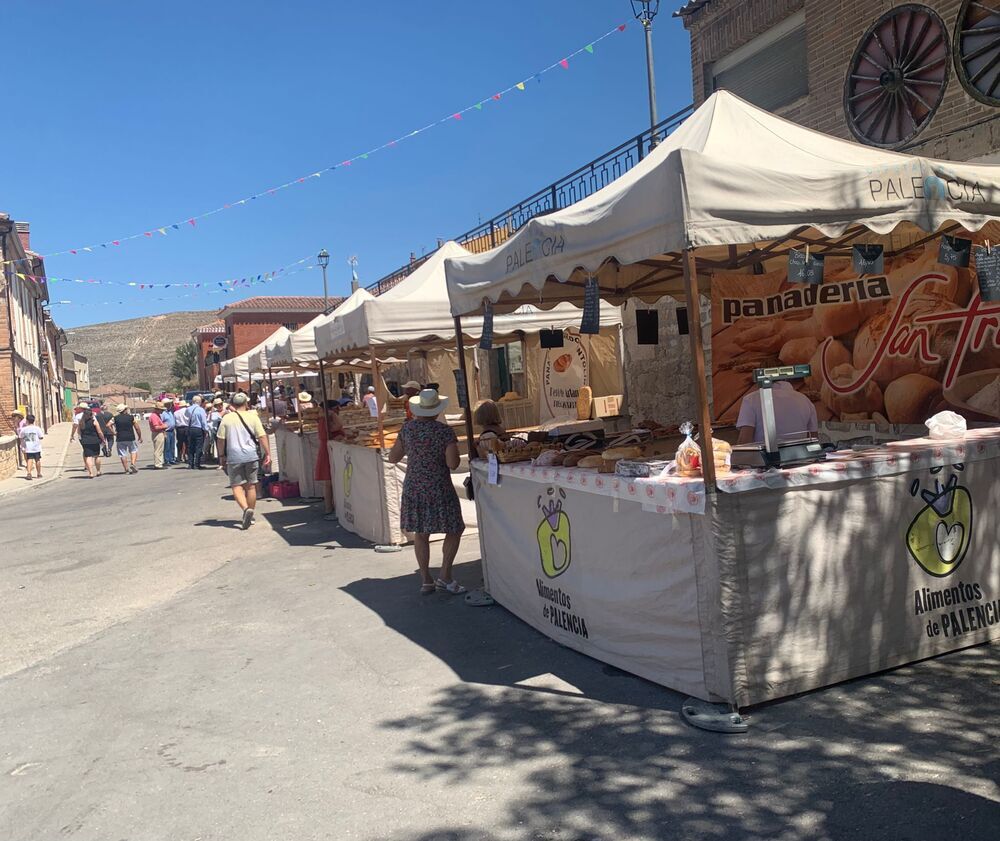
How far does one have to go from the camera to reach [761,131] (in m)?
4.61

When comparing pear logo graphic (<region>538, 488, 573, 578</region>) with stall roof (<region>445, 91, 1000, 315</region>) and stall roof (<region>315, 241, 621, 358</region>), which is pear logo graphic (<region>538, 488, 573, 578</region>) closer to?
stall roof (<region>445, 91, 1000, 315</region>)

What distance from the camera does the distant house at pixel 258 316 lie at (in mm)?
53656

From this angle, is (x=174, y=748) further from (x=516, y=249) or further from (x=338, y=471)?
(x=338, y=471)

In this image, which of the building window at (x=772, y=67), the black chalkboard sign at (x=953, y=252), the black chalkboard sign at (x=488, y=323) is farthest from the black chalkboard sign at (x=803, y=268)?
the building window at (x=772, y=67)

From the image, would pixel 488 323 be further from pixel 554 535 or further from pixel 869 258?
pixel 869 258

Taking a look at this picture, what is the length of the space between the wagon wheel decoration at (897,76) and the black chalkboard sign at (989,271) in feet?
10.6

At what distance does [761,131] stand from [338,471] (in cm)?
715

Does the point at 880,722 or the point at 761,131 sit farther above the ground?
the point at 761,131

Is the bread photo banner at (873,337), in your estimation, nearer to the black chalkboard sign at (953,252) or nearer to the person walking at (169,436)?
the black chalkboard sign at (953,252)

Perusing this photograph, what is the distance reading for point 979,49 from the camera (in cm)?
675

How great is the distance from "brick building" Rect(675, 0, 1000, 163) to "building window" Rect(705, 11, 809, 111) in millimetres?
12

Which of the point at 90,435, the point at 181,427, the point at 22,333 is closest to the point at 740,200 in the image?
the point at 90,435

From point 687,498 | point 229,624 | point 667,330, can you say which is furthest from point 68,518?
point 687,498

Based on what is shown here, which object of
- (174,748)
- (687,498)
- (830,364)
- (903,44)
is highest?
(903,44)
